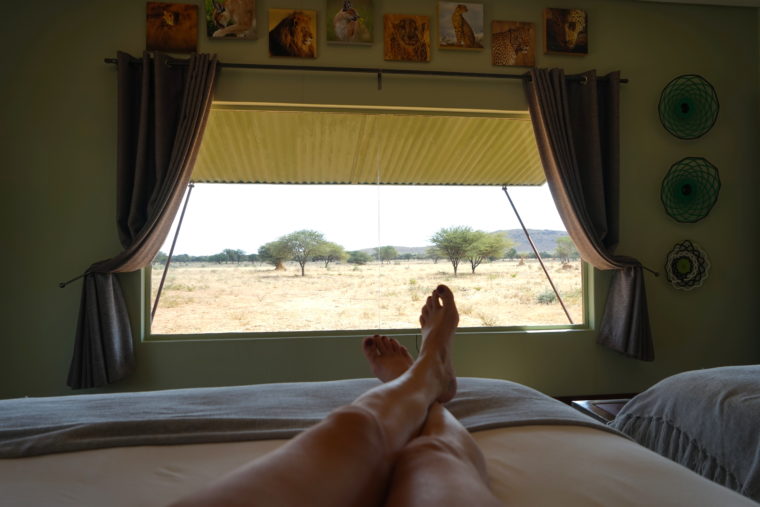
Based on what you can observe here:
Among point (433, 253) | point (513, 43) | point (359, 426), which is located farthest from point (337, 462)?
point (513, 43)

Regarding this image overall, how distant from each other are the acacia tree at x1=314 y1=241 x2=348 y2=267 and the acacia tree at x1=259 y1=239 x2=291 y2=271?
0.63ft

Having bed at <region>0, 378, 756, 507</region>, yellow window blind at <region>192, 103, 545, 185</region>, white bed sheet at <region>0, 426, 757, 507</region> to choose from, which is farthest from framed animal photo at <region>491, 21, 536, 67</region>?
white bed sheet at <region>0, 426, 757, 507</region>

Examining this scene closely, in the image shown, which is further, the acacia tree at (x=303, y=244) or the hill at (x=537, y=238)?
the hill at (x=537, y=238)

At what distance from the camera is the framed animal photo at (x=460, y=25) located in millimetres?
2971

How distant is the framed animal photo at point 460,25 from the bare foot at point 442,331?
1896 mm

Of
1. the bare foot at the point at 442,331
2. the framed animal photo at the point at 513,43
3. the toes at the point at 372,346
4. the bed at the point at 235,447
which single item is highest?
the framed animal photo at the point at 513,43

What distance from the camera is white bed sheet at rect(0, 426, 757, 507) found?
80cm

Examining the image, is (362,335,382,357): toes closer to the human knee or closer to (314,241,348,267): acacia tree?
the human knee

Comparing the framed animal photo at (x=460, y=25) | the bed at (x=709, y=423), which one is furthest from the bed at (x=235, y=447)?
the framed animal photo at (x=460, y=25)

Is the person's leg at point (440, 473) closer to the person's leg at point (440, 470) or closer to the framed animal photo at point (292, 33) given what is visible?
the person's leg at point (440, 470)

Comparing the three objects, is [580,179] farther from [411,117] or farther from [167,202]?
[167,202]

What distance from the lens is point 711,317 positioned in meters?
3.20

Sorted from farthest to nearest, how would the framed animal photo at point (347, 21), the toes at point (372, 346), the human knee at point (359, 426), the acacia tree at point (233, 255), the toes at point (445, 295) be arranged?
1. the acacia tree at point (233, 255)
2. the framed animal photo at point (347, 21)
3. the toes at point (445, 295)
4. the toes at point (372, 346)
5. the human knee at point (359, 426)

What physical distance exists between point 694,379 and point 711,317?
195 centimetres
